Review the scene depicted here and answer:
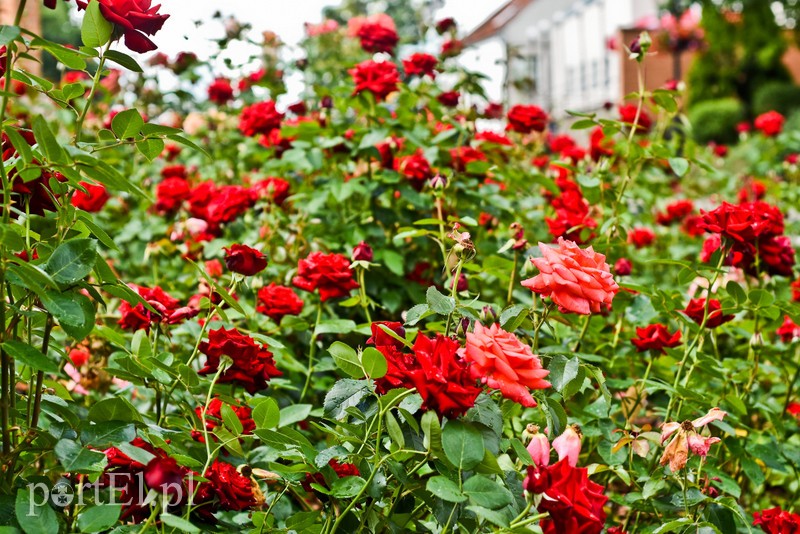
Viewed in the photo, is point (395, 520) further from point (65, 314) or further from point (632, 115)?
point (632, 115)

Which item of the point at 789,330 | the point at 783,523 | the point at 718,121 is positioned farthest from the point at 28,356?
the point at 718,121

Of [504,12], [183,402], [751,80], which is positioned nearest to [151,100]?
[183,402]

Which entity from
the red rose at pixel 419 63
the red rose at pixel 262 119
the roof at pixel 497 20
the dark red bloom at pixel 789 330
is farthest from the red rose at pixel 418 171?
the roof at pixel 497 20

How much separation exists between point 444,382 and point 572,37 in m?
22.4

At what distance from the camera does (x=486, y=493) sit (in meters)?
0.80

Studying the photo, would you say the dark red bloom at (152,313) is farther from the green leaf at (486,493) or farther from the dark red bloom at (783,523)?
the dark red bloom at (783,523)

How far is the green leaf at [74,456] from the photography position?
83 centimetres

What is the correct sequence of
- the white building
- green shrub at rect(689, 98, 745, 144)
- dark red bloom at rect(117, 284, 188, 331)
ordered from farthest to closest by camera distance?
1. the white building
2. green shrub at rect(689, 98, 745, 144)
3. dark red bloom at rect(117, 284, 188, 331)

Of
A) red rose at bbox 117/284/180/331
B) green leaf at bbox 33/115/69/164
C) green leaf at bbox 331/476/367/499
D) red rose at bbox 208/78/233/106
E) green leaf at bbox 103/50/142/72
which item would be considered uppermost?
green leaf at bbox 103/50/142/72

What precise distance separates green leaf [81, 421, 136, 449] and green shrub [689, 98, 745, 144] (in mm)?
14976

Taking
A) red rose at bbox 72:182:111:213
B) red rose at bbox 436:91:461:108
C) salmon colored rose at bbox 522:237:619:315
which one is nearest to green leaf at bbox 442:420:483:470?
salmon colored rose at bbox 522:237:619:315

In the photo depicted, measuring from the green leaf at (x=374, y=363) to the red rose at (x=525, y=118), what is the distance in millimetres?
1511

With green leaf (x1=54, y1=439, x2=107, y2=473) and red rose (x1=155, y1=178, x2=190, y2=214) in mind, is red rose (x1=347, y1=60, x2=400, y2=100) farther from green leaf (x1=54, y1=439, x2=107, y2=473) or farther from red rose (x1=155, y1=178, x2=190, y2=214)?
green leaf (x1=54, y1=439, x2=107, y2=473)

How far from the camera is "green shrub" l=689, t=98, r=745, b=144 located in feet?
48.1
